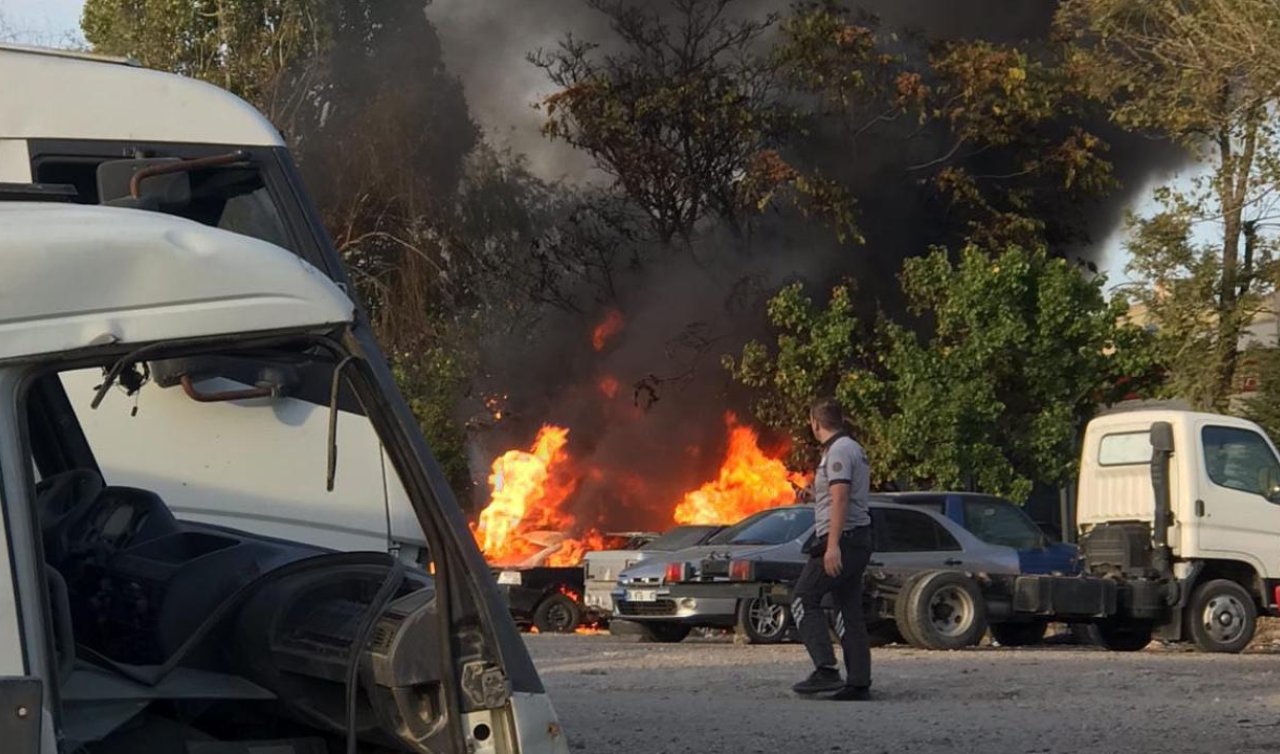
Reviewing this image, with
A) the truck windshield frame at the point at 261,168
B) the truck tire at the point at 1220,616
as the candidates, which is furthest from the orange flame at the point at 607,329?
the truck windshield frame at the point at 261,168

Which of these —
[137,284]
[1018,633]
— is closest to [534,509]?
[1018,633]

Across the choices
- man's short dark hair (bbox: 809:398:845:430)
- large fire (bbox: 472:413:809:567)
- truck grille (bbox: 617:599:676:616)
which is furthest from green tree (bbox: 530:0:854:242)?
man's short dark hair (bbox: 809:398:845:430)

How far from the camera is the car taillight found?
18266 mm

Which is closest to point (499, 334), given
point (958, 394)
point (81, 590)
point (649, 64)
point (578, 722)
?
point (649, 64)

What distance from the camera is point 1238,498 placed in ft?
59.1

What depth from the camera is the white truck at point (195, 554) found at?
3686mm

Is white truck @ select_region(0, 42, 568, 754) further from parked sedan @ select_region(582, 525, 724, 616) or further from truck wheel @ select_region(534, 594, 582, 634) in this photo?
truck wheel @ select_region(534, 594, 582, 634)

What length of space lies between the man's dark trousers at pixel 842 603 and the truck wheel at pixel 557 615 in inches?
433

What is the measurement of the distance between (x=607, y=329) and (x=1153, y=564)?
1528cm

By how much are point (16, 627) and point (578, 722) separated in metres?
7.40

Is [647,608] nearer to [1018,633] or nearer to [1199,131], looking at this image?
[1018,633]

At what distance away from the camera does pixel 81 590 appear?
15.5 feet

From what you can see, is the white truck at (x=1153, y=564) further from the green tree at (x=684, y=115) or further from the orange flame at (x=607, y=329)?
the orange flame at (x=607, y=329)

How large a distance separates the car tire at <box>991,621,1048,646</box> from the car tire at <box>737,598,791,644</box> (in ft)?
7.61
